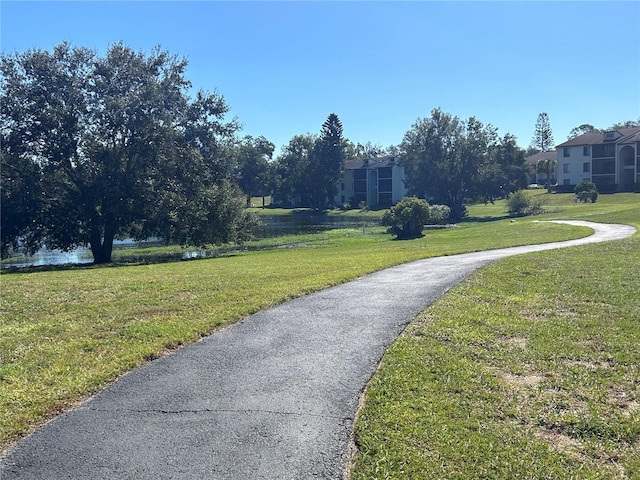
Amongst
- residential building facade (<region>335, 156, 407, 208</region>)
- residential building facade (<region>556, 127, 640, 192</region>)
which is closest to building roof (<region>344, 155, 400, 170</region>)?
residential building facade (<region>335, 156, 407, 208</region>)

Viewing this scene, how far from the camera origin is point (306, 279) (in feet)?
37.6

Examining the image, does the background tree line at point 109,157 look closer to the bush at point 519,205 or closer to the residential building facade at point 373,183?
the bush at point 519,205

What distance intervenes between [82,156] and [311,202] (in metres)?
67.7

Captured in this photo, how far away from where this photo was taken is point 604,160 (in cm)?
6988

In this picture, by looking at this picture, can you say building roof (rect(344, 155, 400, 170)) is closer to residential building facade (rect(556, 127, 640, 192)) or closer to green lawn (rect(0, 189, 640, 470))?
residential building facade (rect(556, 127, 640, 192))

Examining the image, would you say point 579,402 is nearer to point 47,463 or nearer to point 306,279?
point 47,463

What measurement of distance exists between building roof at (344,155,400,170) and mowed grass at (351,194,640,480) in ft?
254


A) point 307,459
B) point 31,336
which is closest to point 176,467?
point 307,459

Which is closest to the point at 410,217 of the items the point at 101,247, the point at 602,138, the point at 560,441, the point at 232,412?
the point at 101,247

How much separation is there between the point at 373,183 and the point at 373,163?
399 cm

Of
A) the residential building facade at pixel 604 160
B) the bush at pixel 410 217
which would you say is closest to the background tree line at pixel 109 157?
the bush at pixel 410 217

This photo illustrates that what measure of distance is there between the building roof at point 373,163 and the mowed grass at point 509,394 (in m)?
77.5

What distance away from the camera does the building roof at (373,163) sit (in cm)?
8600

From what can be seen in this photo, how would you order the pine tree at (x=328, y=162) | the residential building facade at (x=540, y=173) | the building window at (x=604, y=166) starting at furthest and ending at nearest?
the residential building facade at (x=540, y=173)
the pine tree at (x=328, y=162)
the building window at (x=604, y=166)
